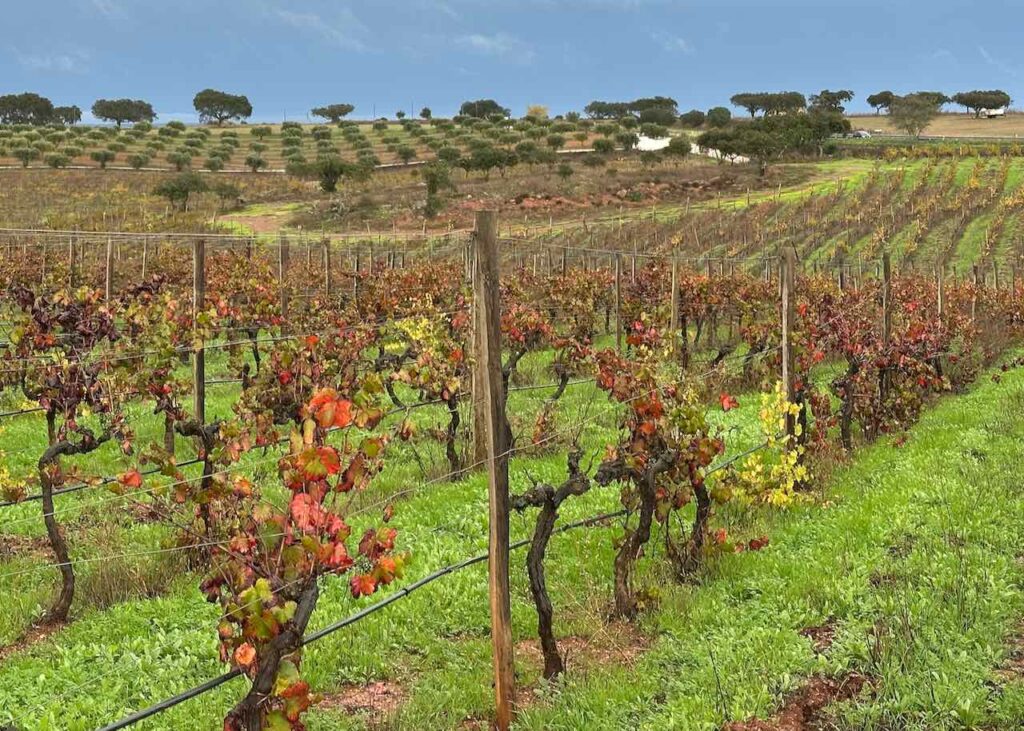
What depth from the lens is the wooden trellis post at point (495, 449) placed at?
4371 millimetres

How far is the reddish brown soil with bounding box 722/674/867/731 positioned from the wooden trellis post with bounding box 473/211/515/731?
122cm

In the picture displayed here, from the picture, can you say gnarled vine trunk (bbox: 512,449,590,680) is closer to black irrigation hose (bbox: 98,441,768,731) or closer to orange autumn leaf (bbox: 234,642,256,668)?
black irrigation hose (bbox: 98,441,768,731)

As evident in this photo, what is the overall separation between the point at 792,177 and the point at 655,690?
206 ft

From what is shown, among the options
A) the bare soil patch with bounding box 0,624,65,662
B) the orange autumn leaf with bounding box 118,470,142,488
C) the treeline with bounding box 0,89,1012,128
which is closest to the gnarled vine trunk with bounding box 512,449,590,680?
the orange autumn leaf with bounding box 118,470,142,488

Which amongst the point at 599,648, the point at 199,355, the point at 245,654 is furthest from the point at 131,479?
the point at 199,355

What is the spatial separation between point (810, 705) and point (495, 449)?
230cm

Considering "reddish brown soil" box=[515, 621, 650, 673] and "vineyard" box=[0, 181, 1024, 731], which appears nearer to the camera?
"vineyard" box=[0, 181, 1024, 731]

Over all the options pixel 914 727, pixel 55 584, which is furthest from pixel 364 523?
pixel 914 727

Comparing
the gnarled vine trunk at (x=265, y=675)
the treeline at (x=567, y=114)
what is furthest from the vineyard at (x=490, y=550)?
the treeline at (x=567, y=114)

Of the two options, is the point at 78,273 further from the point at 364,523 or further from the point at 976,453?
the point at 976,453

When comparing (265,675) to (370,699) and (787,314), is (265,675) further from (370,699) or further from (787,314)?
(787,314)

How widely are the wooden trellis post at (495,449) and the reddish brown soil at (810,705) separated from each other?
1.22 meters

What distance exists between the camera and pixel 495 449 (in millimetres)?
4375

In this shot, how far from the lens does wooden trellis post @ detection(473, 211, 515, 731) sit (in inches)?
172
